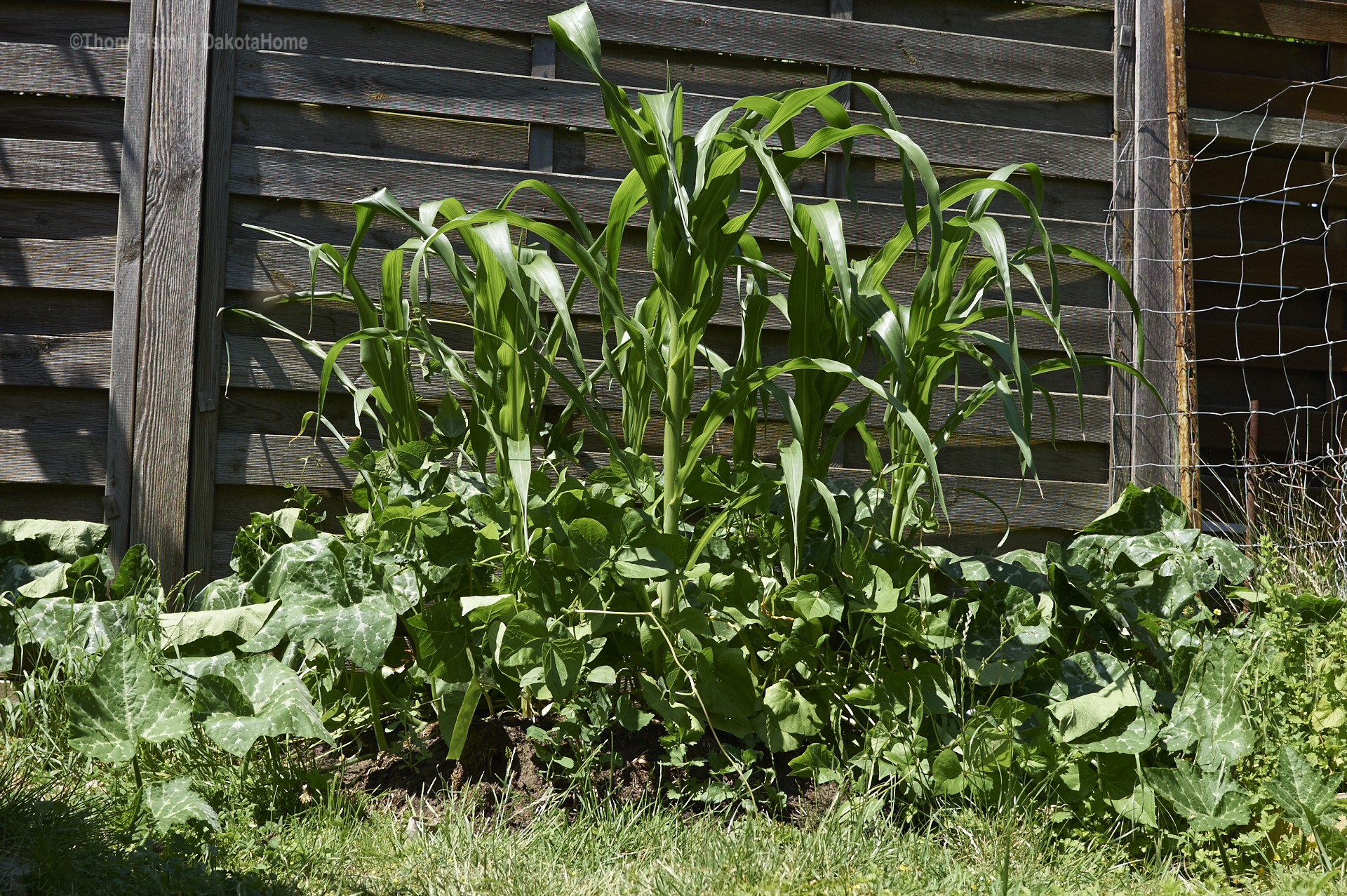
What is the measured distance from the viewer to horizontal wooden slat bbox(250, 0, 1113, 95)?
2348mm

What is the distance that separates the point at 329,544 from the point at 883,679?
3.21ft

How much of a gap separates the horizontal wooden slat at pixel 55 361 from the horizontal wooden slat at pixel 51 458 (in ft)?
0.43

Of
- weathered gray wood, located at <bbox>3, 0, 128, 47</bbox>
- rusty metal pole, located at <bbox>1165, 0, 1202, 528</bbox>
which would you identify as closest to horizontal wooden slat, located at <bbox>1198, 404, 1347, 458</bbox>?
rusty metal pole, located at <bbox>1165, 0, 1202, 528</bbox>

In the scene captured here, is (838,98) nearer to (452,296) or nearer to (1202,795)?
(452,296)

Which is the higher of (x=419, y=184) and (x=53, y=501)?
(x=419, y=184)

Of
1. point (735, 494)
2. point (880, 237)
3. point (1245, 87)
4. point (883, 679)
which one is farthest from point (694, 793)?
point (1245, 87)

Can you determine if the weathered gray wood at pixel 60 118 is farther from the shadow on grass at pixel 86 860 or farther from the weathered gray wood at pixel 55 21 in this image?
the shadow on grass at pixel 86 860

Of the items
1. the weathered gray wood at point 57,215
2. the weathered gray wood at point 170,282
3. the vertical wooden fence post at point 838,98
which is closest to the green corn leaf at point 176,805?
Answer: the weathered gray wood at point 170,282

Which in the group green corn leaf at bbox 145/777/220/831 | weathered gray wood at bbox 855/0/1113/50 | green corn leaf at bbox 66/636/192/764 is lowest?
green corn leaf at bbox 145/777/220/831

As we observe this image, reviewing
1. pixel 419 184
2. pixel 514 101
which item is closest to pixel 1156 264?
pixel 514 101

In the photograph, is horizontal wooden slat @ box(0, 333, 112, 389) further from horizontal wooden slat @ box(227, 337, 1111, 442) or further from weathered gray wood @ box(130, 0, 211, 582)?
horizontal wooden slat @ box(227, 337, 1111, 442)

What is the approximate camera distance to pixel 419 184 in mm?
2326

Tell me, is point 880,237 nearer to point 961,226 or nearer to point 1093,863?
point 961,226

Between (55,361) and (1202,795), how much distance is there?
2.63 meters
